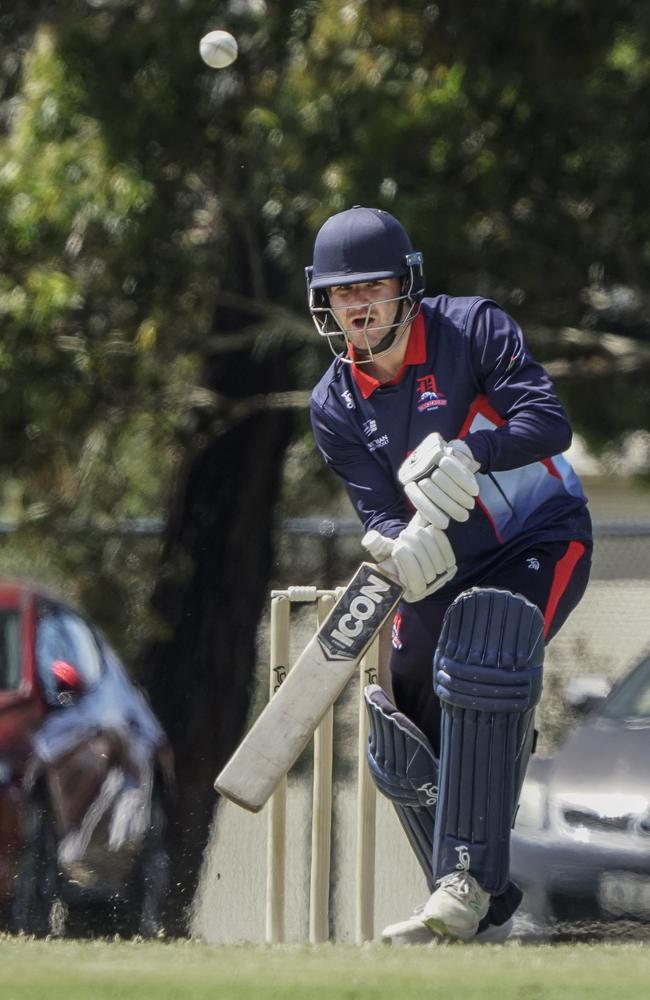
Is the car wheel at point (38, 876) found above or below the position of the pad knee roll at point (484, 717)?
below

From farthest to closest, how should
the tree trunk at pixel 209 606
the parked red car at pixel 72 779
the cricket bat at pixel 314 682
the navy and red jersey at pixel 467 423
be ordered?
1. the tree trunk at pixel 209 606
2. the parked red car at pixel 72 779
3. the navy and red jersey at pixel 467 423
4. the cricket bat at pixel 314 682

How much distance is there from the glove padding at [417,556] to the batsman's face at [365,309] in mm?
480

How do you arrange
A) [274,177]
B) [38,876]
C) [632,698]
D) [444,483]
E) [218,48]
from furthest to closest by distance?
[274,177] → [218,48] → [632,698] → [38,876] → [444,483]

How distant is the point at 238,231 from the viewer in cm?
944

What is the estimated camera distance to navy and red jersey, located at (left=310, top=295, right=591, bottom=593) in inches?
147

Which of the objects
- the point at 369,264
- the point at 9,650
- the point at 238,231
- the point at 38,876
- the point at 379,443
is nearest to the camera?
the point at 369,264

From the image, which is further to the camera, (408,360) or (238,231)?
(238,231)

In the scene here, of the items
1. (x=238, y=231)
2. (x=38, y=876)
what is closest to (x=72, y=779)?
(x=38, y=876)

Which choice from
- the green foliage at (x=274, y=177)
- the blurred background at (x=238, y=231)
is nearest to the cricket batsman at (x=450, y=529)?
the blurred background at (x=238, y=231)

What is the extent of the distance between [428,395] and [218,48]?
15.3 ft

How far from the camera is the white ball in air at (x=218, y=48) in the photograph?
7.95 m

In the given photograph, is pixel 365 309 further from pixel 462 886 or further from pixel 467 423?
pixel 462 886

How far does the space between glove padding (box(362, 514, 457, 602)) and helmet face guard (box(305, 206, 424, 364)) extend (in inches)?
18.5

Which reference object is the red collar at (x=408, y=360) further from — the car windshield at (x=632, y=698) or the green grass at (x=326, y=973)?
the car windshield at (x=632, y=698)
